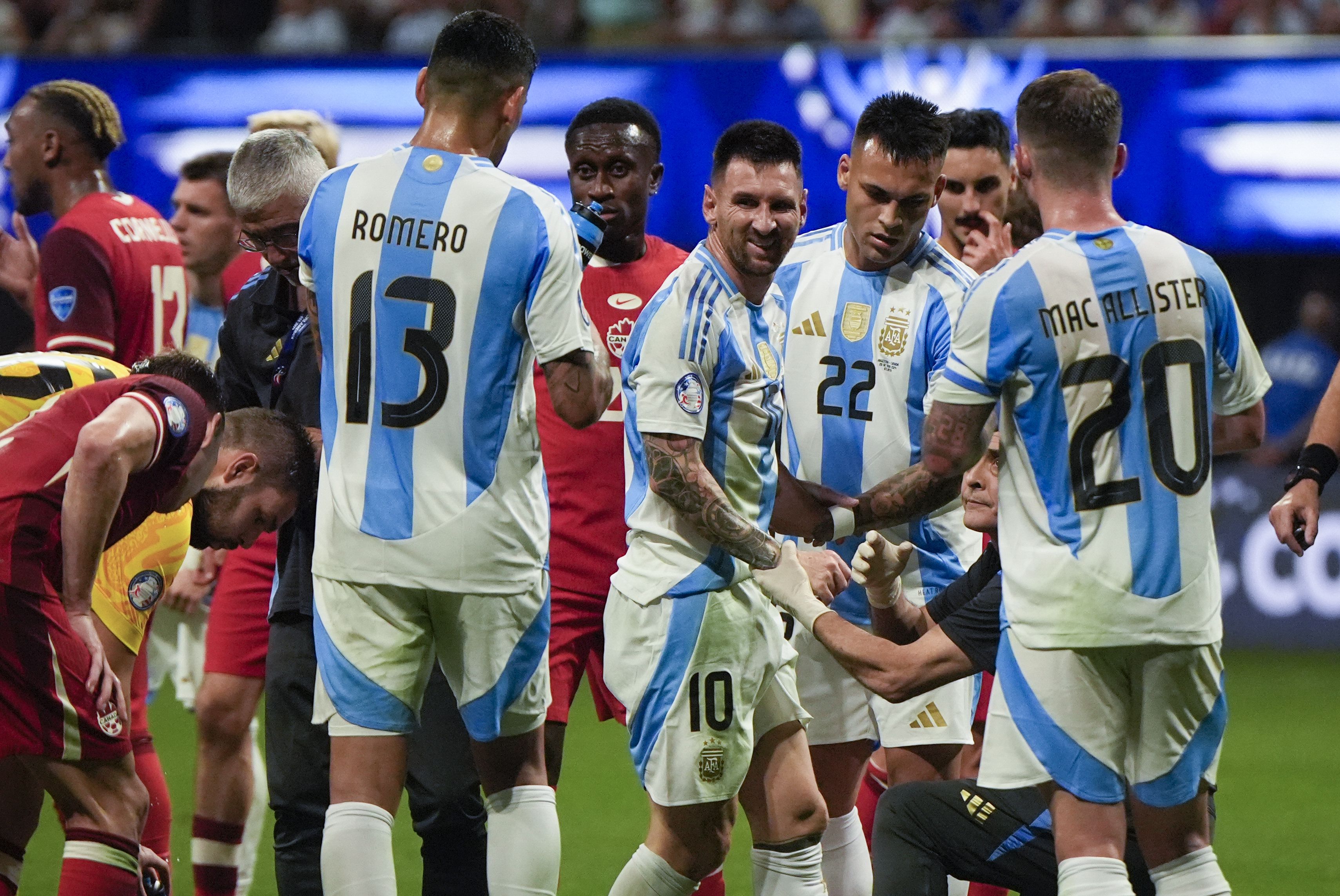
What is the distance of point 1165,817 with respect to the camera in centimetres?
358

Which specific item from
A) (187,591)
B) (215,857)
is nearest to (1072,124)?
(215,857)

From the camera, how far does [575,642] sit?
4.89 metres

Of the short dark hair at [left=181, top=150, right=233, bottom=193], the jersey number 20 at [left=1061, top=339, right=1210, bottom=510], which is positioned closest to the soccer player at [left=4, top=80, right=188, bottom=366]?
the short dark hair at [left=181, top=150, right=233, bottom=193]

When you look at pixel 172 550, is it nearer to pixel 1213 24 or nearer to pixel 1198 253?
pixel 1198 253

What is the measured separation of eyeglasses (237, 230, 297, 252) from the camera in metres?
4.38

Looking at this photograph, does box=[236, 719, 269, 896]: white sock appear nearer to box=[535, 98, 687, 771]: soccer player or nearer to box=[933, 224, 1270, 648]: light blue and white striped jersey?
box=[535, 98, 687, 771]: soccer player

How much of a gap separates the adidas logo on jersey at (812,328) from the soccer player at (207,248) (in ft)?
8.38

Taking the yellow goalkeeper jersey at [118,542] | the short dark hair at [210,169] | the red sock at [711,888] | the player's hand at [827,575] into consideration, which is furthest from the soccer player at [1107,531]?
the short dark hair at [210,169]

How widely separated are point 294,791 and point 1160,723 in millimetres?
2232

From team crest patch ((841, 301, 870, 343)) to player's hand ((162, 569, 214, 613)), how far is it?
2.40m

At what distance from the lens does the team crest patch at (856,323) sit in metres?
4.88

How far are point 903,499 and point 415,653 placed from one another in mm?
1435

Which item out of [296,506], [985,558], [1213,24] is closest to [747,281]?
[985,558]

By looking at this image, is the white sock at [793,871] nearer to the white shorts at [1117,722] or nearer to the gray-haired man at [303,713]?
the white shorts at [1117,722]
